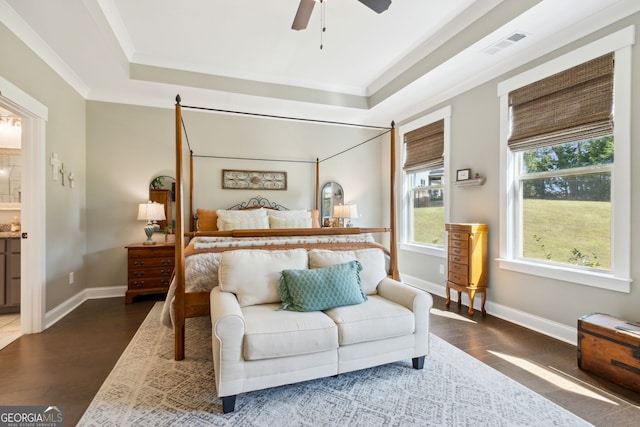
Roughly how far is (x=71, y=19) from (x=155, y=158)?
2.11m

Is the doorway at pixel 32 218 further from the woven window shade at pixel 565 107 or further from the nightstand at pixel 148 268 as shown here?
the woven window shade at pixel 565 107

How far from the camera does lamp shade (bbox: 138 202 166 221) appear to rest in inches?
165

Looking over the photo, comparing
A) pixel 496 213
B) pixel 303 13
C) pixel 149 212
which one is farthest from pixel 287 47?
pixel 496 213

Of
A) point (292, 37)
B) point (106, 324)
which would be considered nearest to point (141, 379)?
point (106, 324)

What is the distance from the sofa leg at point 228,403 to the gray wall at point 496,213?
3018 millimetres

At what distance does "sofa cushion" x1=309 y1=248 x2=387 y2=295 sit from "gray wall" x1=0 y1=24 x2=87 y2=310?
299cm

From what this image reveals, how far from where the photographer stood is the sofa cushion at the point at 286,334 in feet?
6.07

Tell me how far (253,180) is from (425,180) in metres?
2.77

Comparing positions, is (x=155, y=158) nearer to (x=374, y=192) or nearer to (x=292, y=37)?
(x=292, y=37)

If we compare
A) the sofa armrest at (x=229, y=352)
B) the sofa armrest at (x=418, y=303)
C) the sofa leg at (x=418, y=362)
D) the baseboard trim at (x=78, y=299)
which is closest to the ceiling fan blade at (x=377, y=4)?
the sofa armrest at (x=418, y=303)

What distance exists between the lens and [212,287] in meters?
2.53

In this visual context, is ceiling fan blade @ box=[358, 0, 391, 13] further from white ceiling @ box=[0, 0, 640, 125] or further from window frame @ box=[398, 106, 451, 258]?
window frame @ box=[398, 106, 451, 258]

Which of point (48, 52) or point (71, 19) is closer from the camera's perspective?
point (71, 19)

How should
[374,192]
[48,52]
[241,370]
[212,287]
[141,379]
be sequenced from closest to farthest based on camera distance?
[241,370] < [141,379] < [212,287] < [48,52] < [374,192]
